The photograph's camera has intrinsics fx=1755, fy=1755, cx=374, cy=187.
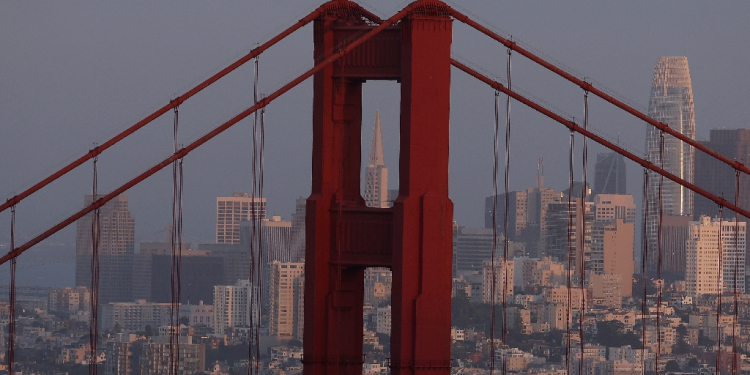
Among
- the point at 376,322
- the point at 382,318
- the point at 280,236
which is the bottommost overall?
the point at 376,322

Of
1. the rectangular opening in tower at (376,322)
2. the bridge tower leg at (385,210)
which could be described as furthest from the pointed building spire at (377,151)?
the bridge tower leg at (385,210)

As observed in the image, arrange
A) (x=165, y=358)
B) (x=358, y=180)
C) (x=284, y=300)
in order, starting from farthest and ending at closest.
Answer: (x=284, y=300) < (x=165, y=358) < (x=358, y=180)

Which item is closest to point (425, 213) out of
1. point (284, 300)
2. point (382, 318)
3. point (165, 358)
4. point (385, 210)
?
point (385, 210)

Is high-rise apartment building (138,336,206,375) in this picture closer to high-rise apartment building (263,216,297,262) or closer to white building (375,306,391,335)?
high-rise apartment building (263,216,297,262)

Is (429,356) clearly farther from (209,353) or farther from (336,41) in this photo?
(209,353)

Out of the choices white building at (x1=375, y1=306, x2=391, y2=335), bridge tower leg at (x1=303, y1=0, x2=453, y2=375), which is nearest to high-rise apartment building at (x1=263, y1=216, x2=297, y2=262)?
white building at (x1=375, y1=306, x2=391, y2=335)

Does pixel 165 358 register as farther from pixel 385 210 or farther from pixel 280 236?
pixel 385 210

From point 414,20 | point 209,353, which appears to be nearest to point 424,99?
point 414,20
